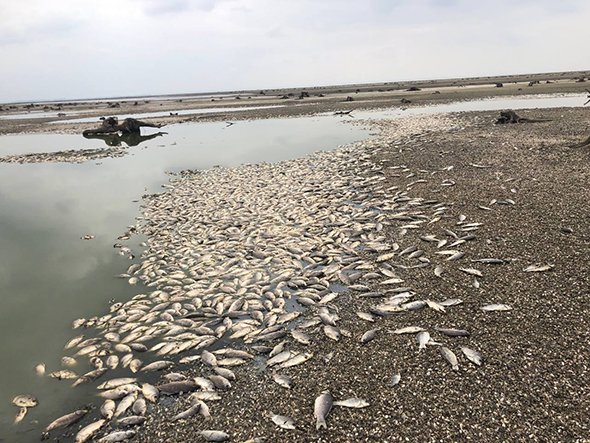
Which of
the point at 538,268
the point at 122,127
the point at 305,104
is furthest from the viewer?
the point at 305,104

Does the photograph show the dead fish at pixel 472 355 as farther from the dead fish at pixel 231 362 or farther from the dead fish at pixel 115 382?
the dead fish at pixel 115 382

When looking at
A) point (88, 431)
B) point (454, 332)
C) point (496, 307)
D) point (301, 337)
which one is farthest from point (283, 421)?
point (496, 307)

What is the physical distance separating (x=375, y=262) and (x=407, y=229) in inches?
93.8

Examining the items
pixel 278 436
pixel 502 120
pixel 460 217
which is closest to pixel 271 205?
pixel 460 217

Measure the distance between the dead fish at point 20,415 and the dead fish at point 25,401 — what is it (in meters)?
0.06

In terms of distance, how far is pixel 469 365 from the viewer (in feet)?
19.1

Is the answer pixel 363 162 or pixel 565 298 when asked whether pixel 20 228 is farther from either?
pixel 565 298

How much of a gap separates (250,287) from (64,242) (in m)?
8.14

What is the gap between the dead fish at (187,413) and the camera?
17.8ft

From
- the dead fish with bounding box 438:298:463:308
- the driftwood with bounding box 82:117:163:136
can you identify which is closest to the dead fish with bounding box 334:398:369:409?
the dead fish with bounding box 438:298:463:308

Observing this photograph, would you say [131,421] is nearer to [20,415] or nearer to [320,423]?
[20,415]

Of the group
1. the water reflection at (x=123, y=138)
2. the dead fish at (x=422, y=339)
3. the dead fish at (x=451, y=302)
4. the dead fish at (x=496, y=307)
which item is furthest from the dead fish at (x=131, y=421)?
the water reflection at (x=123, y=138)

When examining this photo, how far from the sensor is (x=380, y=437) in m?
4.83

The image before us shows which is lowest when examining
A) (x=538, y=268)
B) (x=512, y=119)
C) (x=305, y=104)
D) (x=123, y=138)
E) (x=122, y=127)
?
(x=538, y=268)
